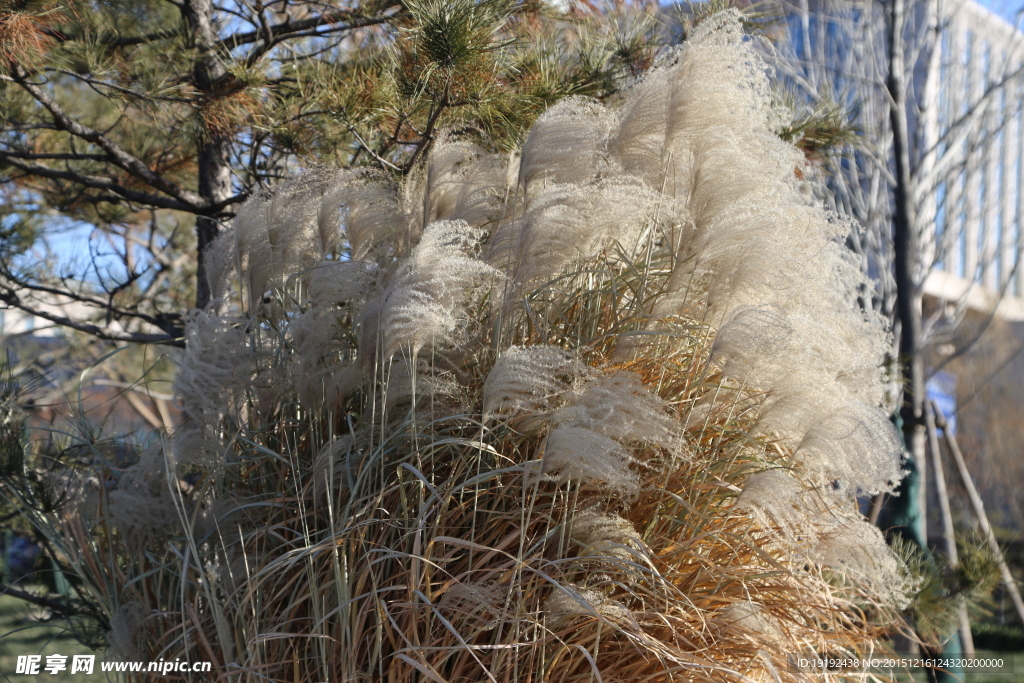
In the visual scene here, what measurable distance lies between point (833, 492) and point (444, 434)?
0.93 meters

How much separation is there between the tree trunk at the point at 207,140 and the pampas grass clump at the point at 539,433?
858mm

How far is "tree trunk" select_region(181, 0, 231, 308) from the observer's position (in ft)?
9.06

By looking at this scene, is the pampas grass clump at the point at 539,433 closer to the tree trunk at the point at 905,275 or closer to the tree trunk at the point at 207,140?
the tree trunk at the point at 207,140

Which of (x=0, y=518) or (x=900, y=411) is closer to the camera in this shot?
(x=0, y=518)

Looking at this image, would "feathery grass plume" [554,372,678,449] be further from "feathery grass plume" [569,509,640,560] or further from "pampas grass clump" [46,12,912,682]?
"feathery grass plume" [569,509,640,560]

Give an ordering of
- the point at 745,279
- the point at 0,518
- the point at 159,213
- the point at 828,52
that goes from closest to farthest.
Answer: the point at 745,279, the point at 0,518, the point at 159,213, the point at 828,52

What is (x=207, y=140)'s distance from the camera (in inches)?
109

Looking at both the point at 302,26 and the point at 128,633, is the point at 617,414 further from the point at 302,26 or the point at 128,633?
the point at 302,26

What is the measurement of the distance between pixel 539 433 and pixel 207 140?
5.86 feet

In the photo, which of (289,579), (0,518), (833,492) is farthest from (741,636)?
(0,518)

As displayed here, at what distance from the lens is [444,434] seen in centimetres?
188

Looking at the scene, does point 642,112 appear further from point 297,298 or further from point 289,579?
point 289,579

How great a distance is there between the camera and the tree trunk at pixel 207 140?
109 inches

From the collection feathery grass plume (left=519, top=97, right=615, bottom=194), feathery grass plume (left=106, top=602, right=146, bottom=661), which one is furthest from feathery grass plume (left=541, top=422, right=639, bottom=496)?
feathery grass plume (left=106, top=602, right=146, bottom=661)
